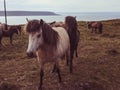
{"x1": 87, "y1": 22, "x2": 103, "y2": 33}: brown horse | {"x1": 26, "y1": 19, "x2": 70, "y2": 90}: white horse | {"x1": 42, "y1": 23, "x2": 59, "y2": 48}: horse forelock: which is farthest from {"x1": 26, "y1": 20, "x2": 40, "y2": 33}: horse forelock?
{"x1": 87, "y1": 22, "x2": 103, "y2": 33}: brown horse

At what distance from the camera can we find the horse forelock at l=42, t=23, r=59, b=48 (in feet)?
24.6

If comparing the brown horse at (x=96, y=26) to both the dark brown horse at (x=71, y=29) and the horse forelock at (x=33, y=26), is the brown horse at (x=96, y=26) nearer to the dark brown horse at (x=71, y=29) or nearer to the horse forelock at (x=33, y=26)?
the dark brown horse at (x=71, y=29)

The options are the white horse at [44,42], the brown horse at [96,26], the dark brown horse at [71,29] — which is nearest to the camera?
the white horse at [44,42]

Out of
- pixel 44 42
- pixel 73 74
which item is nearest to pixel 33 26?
pixel 44 42

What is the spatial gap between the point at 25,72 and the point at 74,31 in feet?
8.50

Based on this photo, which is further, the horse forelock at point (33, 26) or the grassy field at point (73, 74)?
the grassy field at point (73, 74)

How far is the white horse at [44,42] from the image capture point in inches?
277

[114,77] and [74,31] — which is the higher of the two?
[74,31]

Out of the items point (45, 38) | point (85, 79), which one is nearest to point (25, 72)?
point (85, 79)

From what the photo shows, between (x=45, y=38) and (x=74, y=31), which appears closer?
(x=45, y=38)

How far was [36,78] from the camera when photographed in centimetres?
→ 962

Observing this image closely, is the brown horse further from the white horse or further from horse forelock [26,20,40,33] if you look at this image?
horse forelock [26,20,40,33]

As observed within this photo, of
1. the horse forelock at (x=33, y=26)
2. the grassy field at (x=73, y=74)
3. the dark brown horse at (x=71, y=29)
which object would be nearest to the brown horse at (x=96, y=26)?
the grassy field at (x=73, y=74)

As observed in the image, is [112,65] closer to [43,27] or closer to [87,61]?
[87,61]
